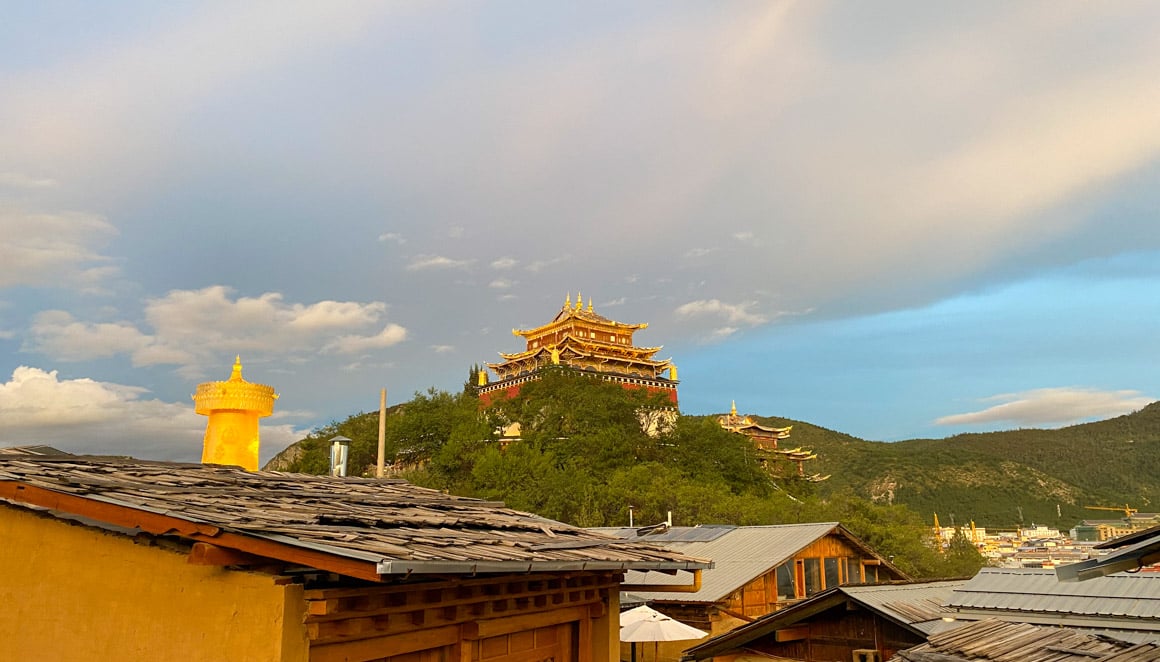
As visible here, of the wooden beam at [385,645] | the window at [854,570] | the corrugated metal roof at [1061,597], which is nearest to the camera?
the wooden beam at [385,645]

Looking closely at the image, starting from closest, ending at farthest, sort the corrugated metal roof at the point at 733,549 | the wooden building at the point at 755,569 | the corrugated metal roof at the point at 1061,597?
1. the corrugated metal roof at the point at 1061,597
2. the wooden building at the point at 755,569
3. the corrugated metal roof at the point at 733,549

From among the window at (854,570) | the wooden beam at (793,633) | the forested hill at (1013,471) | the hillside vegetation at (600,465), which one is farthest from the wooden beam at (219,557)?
the forested hill at (1013,471)

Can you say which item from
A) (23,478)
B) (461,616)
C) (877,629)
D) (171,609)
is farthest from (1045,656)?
(23,478)

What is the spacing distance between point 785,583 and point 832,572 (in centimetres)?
233

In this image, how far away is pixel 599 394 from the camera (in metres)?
47.3

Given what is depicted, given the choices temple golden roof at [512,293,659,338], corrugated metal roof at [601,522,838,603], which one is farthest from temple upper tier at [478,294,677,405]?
corrugated metal roof at [601,522,838,603]

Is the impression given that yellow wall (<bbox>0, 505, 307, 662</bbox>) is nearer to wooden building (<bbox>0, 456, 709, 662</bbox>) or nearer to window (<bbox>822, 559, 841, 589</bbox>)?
wooden building (<bbox>0, 456, 709, 662</bbox>)

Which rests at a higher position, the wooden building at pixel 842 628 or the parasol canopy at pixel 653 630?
the wooden building at pixel 842 628

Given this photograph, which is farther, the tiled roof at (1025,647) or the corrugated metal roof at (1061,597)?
the corrugated metal roof at (1061,597)

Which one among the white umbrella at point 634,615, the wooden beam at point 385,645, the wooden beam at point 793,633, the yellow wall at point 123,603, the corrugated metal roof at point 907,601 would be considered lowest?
the white umbrella at point 634,615

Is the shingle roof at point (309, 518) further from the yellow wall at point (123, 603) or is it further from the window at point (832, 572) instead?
the window at point (832, 572)

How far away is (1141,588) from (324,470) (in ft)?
128

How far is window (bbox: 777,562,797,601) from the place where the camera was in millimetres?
22578

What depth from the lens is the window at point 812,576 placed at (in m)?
23.4
